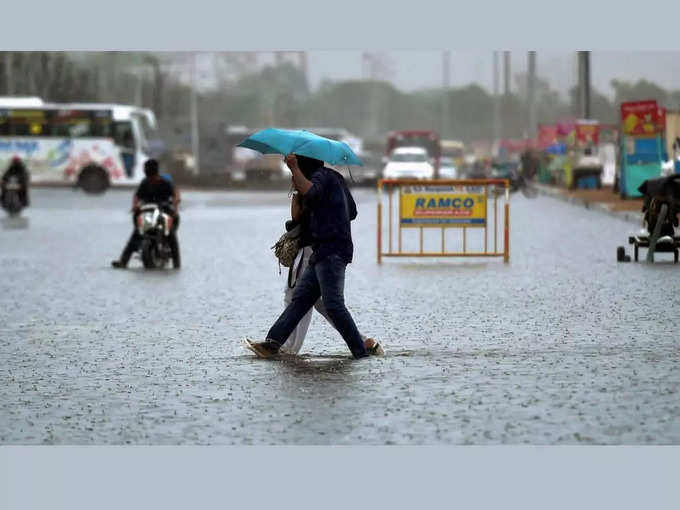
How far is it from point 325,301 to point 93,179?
4886 cm

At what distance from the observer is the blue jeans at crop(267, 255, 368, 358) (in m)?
10.8

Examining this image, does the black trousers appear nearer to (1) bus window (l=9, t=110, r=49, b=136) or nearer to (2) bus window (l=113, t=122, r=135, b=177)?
(2) bus window (l=113, t=122, r=135, b=177)

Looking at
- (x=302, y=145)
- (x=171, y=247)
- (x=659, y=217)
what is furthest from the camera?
(x=171, y=247)

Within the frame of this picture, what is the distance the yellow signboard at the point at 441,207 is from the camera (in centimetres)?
2203

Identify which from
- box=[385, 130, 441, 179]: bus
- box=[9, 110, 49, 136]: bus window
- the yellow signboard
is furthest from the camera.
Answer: box=[385, 130, 441, 179]: bus

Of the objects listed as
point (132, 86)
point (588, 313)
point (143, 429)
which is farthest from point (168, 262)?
point (132, 86)

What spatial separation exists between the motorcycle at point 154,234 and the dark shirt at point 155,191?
229 millimetres

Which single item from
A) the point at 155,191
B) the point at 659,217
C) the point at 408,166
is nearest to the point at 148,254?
the point at 155,191

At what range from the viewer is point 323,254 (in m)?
10.8

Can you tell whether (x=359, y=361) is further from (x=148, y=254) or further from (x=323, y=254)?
(x=148, y=254)

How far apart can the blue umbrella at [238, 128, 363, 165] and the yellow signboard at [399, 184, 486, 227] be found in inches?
439

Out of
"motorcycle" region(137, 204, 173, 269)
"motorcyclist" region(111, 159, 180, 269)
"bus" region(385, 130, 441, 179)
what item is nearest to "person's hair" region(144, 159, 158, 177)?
"motorcyclist" region(111, 159, 180, 269)

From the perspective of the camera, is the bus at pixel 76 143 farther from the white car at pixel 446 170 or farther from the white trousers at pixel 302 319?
the white trousers at pixel 302 319

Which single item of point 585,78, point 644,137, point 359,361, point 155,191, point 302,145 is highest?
point 585,78
